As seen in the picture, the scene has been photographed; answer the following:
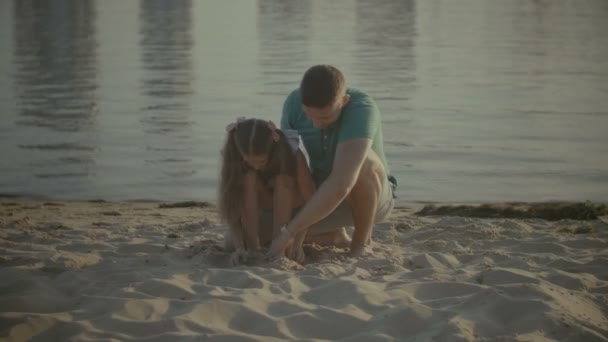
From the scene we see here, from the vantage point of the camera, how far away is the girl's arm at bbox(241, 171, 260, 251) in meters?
5.36

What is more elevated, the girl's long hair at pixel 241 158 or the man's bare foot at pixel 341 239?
the girl's long hair at pixel 241 158

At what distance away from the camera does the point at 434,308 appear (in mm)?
4375

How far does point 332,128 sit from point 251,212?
0.69 meters

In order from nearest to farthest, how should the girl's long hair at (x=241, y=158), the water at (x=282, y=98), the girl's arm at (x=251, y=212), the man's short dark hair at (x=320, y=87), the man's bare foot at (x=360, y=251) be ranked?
1. the man's short dark hair at (x=320, y=87)
2. the girl's long hair at (x=241, y=158)
3. the girl's arm at (x=251, y=212)
4. the man's bare foot at (x=360, y=251)
5. the water at (x=282, y=98)

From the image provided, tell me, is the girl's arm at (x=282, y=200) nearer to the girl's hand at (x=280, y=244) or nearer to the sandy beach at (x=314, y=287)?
the girl's hand at (x=280, y=244)

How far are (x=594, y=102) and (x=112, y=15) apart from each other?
27.3 m

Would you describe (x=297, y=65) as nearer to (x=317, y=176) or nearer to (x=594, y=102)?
(x=594, y=102)

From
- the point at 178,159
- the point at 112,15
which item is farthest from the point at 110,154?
the point at 112,15

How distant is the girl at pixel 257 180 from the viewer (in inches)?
203

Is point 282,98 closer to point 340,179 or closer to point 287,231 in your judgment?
point 287,231

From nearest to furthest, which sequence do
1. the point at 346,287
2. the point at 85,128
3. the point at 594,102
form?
the point at 346,287 < the point at 85,128 < the point at 594,102

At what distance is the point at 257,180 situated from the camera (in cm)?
537

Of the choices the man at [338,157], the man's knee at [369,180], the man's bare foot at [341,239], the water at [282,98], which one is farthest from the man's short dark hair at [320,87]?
the water at [282,98]

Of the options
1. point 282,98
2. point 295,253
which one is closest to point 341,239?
point 295,253
